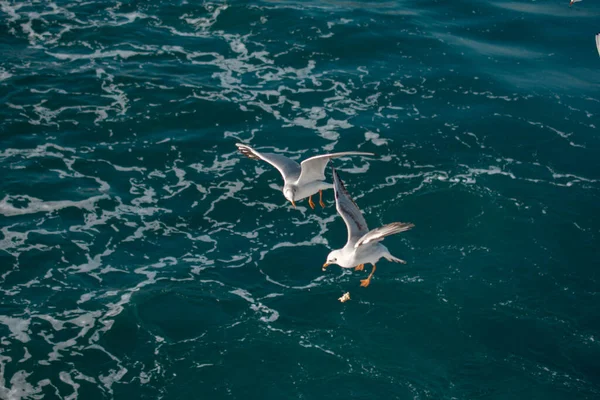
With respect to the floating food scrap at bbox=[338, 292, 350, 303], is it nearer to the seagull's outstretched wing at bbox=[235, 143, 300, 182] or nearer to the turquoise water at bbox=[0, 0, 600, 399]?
the turquoise water at bbox=[0, 0, 600, 399]

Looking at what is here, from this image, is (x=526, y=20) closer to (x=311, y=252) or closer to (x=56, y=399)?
(x=311, y=252)

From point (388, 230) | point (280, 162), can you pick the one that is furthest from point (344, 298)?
point (388, 230)

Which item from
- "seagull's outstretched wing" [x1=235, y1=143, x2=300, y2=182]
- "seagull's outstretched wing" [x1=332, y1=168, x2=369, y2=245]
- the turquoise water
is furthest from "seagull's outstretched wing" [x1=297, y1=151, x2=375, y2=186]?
the turquoise water

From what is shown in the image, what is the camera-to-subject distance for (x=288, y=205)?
30.5 metres

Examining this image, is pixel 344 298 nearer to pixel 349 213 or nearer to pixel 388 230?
pixel 349 213

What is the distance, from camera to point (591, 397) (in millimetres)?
22266

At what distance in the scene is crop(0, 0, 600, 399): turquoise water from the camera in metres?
23.3

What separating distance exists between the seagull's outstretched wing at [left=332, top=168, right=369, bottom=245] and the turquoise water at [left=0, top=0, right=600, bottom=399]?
14.8ft

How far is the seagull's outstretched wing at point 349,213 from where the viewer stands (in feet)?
70.2

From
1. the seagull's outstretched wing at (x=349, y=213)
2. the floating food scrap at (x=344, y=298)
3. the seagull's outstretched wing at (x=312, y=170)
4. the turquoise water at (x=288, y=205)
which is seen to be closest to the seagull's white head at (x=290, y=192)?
the seagull's outstretched wing at (x=312, y=170)

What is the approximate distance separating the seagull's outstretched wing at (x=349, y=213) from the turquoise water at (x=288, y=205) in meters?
4.50

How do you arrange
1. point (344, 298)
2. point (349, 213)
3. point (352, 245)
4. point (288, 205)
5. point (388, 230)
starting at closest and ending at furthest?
point (388, 230) < point (352, 245) < point (349, 213) < point (344, 298) < point (288, 205)

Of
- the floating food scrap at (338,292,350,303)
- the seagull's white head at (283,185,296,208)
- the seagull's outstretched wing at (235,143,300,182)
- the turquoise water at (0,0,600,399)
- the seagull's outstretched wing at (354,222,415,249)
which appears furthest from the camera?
the seagull's outstretched wing at (235,143,300,182)

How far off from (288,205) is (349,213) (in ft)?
29.5
